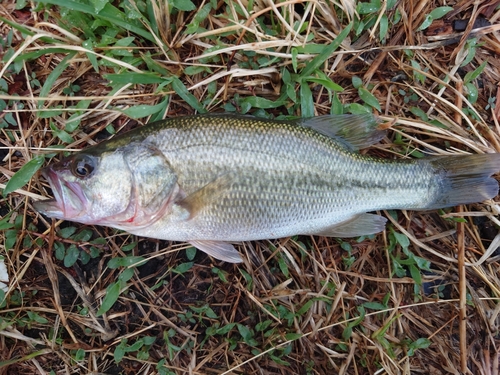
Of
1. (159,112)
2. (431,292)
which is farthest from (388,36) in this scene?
(431,292)

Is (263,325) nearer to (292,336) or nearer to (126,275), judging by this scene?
(292,336)

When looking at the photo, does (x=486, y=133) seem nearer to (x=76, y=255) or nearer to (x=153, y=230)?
(x=153, y=230)

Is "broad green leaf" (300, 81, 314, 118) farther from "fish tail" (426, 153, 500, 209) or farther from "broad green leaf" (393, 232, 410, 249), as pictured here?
"broad green leaf" (393, 232, 410, 249)

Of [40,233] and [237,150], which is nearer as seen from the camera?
[237,150]

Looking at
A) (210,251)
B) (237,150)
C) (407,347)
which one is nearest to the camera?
(237,150)

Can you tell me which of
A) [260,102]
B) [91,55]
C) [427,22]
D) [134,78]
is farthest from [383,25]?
[91,55]

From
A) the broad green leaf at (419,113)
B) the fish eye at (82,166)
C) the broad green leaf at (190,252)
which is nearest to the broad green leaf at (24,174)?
the fish eye at (82,166)

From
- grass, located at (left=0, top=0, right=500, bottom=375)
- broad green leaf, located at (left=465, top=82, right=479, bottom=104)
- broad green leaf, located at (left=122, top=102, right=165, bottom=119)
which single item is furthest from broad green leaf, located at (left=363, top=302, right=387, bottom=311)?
broad green leaf, located at (left=122, top=102, right=165, bottom=119)
